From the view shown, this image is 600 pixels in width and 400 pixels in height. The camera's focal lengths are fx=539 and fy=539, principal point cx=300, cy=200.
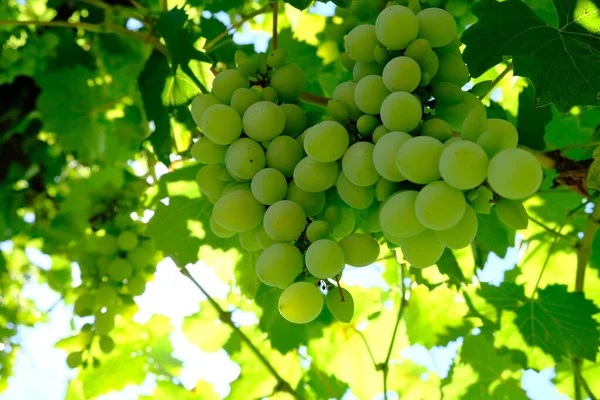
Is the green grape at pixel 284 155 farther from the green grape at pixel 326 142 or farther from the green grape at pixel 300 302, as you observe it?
the green grape at pixel 300 302

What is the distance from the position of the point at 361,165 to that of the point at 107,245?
47.4 inches

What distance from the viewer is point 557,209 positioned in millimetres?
1979

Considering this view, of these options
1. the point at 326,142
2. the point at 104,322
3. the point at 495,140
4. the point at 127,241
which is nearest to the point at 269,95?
the point at 326,142

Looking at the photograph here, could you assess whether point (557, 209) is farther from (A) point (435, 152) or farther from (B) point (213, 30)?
(A) point (435, 152)

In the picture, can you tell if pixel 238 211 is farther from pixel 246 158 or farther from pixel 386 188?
pixel 386 188

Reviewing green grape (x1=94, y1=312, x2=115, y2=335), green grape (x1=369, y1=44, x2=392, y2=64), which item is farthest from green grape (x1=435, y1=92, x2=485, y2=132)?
green grape (x1=94, y1=312, x2=115, y2=335)

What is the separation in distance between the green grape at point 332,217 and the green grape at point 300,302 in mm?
141

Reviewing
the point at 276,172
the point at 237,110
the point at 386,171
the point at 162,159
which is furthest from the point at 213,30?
the point at 386,171

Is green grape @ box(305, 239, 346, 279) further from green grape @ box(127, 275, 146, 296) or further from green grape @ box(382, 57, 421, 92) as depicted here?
green grape @ box(127, 275, 146, 296)

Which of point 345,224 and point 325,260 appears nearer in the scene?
point 325,260

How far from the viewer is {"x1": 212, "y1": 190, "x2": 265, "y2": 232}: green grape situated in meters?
0.84

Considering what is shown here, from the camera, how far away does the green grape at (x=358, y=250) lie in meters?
0.78

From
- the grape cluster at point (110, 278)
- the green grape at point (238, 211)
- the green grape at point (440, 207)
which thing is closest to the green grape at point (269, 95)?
the green grape at point (238, 211)

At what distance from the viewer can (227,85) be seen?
101 centimetres
